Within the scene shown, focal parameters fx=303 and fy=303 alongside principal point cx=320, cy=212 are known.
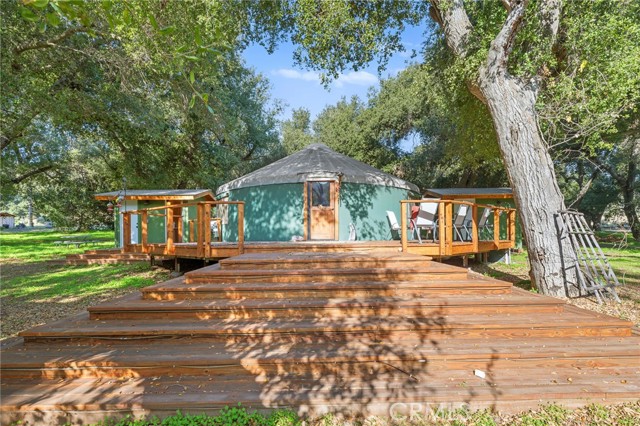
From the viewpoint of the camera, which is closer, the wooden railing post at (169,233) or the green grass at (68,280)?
the green grass at (68,280)

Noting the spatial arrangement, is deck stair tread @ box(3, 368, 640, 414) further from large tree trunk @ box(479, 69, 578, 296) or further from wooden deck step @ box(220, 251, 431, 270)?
large tree trunk @ box(479, 69, 578, 296)

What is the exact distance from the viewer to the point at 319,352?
106 inches

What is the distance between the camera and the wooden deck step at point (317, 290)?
3.64 metres

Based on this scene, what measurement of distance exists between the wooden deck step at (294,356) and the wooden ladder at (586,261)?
5.50ft

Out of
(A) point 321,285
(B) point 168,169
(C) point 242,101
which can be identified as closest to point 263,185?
(A) point 321,285

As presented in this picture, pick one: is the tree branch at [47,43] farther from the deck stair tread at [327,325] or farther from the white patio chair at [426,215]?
the white patio chair at [426,215]

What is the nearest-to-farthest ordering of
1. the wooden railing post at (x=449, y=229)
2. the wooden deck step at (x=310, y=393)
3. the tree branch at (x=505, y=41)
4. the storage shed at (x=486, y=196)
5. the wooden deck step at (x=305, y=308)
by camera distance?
the wooden deck step at (x=310, y=393)
the wooden deck step at (x=305, y=308)
the tree branch at (x=505, y=41)
the wooden railing post at (x=449, y=229)
the storage shed at (x=486, y=196)

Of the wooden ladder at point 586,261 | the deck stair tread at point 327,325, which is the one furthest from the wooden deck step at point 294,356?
the wooden ladder at point 586,261

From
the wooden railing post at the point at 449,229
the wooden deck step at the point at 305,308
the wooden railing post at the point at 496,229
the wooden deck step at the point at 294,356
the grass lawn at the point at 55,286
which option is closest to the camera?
the wooden deck step at the point at 294,356

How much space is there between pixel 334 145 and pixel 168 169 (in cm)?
1058

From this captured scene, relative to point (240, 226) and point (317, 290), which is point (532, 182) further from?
point (240, 226)

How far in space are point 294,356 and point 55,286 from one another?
6422mm

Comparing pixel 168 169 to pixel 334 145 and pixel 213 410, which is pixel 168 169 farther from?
pixel 213 410

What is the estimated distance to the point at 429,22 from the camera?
8.93 meters
